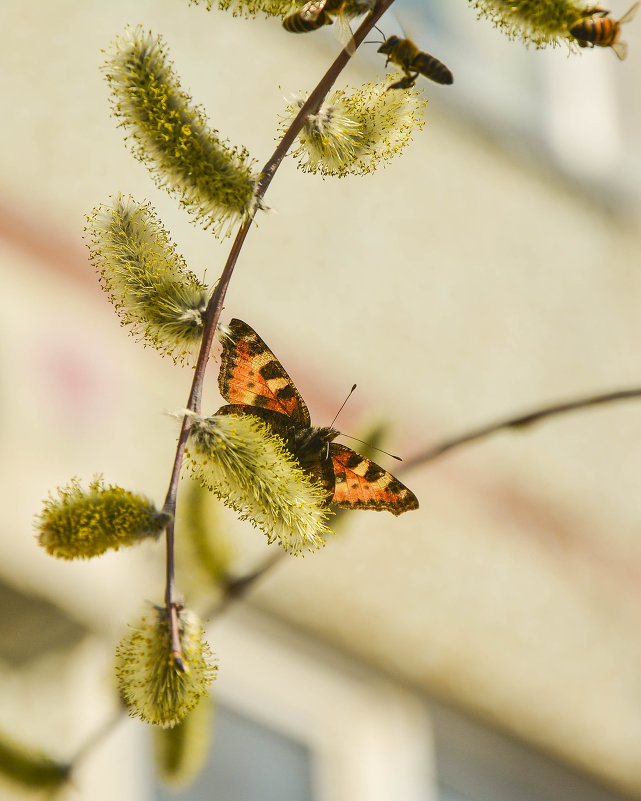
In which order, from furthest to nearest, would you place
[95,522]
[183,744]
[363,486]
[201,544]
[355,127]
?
[201,544] < [183,744] < [363,486] < [355,127] < [95,522]

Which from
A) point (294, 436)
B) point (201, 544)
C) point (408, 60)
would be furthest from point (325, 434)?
point (201, 544)

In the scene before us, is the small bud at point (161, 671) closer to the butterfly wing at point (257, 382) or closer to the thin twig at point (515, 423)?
the butterfly wing at point (257, 382)

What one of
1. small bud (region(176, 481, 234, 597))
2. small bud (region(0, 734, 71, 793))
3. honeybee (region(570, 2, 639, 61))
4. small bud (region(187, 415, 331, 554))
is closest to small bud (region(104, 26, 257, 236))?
small bud (region(187, 415, 331, 554))

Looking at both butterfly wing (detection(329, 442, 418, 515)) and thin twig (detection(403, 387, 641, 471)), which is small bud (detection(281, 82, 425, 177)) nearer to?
butterfly wing (detection(329, 442, 418, 515))

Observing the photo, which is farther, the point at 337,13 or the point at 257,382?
the point at 257,382

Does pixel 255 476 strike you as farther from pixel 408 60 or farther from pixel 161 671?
pixel 408 60
